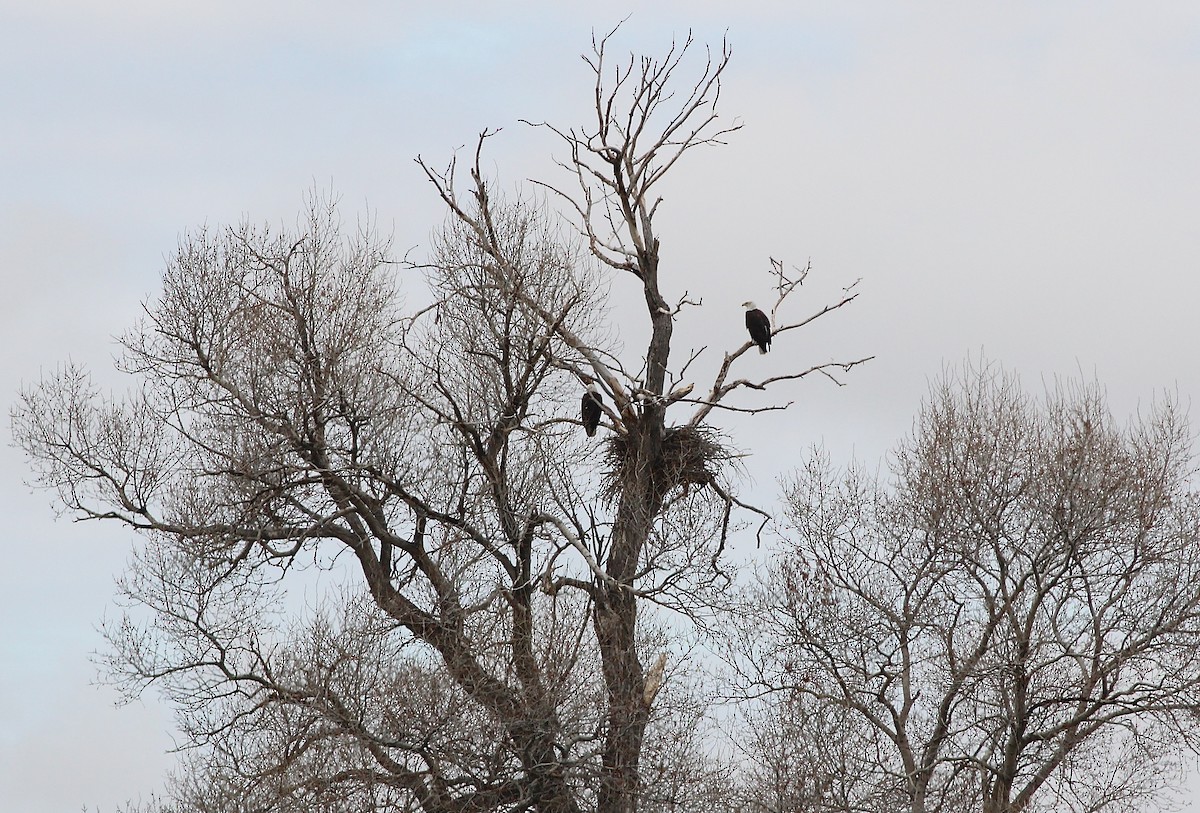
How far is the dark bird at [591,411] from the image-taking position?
17.2 metres

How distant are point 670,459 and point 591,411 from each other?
102 centimetres

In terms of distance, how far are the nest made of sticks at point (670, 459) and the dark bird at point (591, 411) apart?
0.96ft

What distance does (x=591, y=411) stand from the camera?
56.7ft

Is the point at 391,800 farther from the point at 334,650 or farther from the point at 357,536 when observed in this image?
the point at 357,536

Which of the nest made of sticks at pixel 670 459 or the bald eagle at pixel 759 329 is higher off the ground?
the bald eagle at pixel 759 329

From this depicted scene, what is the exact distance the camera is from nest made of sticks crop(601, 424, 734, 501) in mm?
17031

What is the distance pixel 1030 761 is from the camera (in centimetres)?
1952

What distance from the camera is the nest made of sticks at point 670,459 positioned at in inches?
671

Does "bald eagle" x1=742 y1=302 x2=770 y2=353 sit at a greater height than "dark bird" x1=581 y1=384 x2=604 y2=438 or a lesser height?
greater

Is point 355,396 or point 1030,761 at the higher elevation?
point 355,396

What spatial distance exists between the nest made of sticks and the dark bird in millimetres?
292

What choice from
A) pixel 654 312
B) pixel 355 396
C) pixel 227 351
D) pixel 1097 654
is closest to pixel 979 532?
pixel 1097 654

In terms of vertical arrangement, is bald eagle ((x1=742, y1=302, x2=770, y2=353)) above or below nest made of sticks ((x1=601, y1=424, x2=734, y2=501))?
above

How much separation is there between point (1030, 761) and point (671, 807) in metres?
5.74
